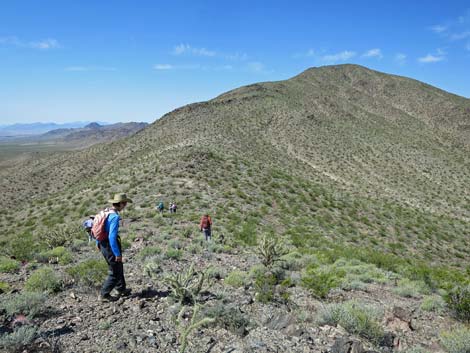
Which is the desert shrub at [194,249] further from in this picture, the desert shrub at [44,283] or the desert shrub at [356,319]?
the desert shrub at [356,319]

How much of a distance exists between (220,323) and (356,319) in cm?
237

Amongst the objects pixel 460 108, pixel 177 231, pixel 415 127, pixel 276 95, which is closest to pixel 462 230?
pixel 177 231

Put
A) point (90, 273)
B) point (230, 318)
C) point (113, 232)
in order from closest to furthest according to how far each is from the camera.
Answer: point (230, 318) → point (113, 232) → point (90, 273)

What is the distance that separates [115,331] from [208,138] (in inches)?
1614

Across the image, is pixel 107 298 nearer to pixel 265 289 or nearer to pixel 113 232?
pixel 113 232

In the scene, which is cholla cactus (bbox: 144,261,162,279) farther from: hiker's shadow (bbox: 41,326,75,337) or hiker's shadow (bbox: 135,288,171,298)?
hiker's shadow (bbox: 41,326,75,337)

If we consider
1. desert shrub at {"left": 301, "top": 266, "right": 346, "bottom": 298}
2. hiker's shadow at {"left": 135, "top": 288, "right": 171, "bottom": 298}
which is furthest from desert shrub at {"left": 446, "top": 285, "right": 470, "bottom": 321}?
hiker's shadow at {"left": 135, "top": 288, "right": 171, "bottom": 298}

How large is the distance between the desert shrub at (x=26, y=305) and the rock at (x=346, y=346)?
5.01 metres

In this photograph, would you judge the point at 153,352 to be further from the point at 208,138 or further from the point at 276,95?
the point at 276,95

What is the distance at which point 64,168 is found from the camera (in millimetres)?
49406

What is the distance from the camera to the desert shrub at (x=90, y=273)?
711cm

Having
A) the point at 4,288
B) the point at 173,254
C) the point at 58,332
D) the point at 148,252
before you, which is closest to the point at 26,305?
the point at 58,332

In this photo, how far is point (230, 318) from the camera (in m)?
5.54

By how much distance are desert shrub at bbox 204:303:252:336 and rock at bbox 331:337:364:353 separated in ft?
4.71
